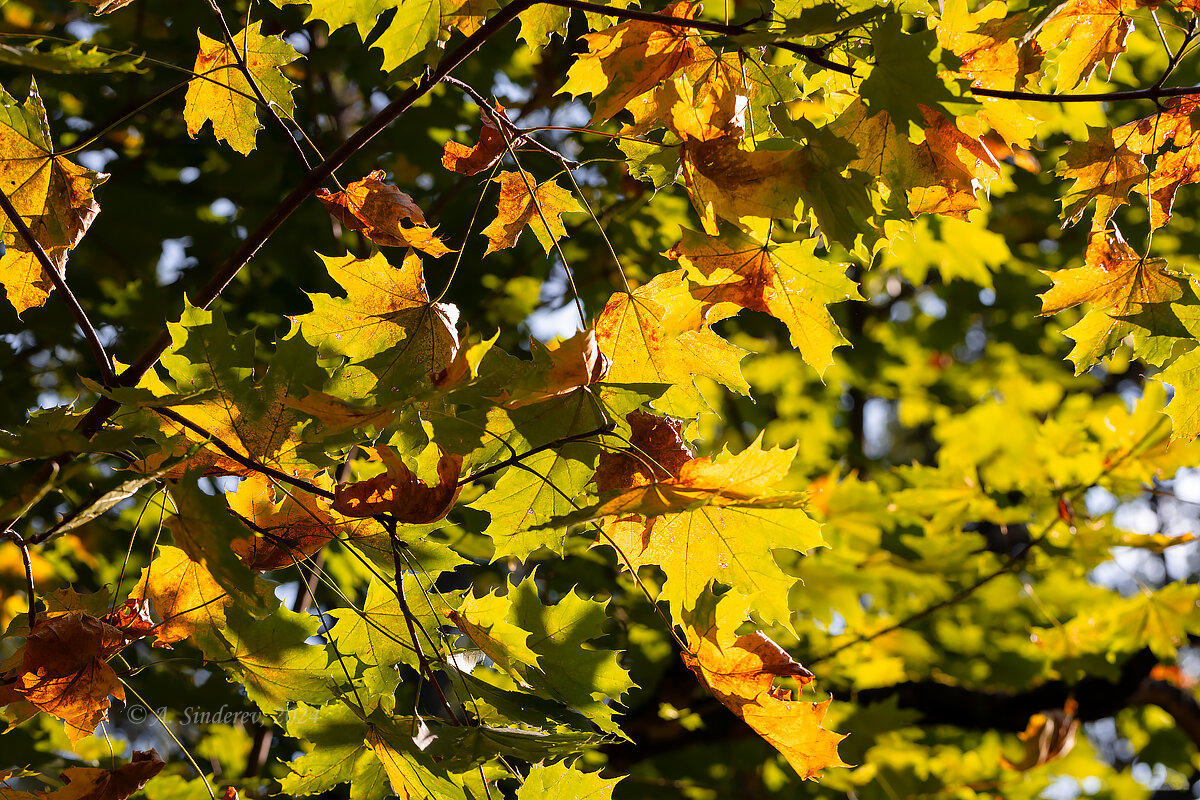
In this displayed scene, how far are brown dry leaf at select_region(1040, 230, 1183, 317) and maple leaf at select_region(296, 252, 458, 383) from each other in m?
1.06

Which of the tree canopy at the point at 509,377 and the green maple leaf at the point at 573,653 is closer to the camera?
the tree canopy at the point at 509,377

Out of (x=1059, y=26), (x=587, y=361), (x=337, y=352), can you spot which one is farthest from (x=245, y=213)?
(x=1059, y=26)

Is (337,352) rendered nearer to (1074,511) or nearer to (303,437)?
(303,437)

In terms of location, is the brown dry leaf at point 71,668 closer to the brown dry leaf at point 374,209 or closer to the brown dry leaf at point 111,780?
the brown dry leaf at point 111,780

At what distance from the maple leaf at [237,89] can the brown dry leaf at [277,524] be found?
66 cm

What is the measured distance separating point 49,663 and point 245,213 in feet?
6.31

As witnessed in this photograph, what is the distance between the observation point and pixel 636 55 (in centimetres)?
117

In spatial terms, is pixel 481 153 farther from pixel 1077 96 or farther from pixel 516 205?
pixel 1077 96

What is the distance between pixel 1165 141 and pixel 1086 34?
242mm

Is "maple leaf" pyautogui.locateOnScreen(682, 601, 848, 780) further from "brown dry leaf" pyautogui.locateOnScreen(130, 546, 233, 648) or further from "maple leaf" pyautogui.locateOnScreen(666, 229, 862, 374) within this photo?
"brown dry leaf" pyautogui.locateOnScreen(130, 546, 233, 648)

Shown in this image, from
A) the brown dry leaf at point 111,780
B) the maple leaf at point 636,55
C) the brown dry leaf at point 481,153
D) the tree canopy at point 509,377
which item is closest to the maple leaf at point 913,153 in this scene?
the tree canopy at point 509,377

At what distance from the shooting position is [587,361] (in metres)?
1.04

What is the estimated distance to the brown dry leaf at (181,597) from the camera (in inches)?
50.6

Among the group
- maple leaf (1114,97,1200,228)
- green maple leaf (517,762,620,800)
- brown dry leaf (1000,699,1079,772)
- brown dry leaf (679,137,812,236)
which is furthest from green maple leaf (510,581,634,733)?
brown dry leaf (1000,699,1079,772)
